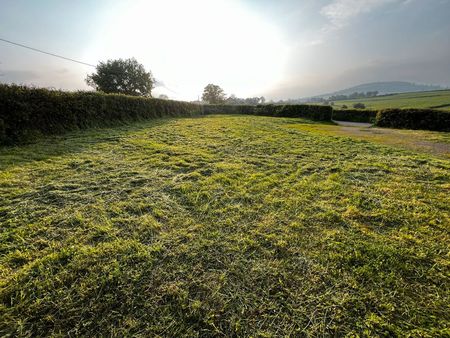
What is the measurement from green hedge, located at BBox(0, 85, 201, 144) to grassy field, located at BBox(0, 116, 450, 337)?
3.37 metres

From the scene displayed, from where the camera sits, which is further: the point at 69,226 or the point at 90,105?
the point at 90,105

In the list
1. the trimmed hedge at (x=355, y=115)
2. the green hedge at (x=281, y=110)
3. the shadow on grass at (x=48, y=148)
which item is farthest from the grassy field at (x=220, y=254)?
the trimmed hedge at (x=355, y=115)

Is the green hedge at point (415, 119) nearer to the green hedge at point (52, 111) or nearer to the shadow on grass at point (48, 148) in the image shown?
the shadow on grass at point (48, 148)

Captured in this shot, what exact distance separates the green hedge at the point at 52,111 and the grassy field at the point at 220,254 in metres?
3.37

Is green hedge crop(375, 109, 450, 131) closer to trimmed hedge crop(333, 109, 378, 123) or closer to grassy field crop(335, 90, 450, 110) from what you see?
trimmed hedge crop(333, 109, 378, 123)

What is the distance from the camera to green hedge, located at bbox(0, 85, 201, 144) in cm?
623

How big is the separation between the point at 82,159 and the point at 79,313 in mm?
4600

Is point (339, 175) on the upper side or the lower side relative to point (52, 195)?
lower

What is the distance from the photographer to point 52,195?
10.6ft

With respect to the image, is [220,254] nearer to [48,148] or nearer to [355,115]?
[48,148]

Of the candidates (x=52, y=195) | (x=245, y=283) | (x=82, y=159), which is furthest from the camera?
(x=82, y=159)

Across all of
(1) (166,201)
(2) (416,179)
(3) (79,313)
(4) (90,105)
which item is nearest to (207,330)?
(3) (79,313)

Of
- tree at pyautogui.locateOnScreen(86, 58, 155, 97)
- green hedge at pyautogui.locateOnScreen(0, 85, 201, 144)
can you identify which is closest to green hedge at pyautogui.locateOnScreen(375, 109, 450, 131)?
green hedge at pyautogui.locateOnScreen(0, 85, 201, 144)

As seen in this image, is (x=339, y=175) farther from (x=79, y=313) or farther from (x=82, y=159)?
(x=82, y=159)
